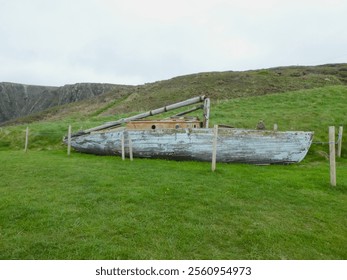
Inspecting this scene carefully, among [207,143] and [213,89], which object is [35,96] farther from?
[207,143]

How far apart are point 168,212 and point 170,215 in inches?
7.9

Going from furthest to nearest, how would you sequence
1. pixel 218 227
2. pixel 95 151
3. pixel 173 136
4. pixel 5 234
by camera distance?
pixel 95 151, pixel 173 136, pixel 218 227, pixel 5 234

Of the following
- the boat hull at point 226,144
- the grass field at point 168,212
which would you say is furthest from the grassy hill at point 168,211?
the boat hull at point 226,144

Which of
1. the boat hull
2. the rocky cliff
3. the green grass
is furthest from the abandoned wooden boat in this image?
the rocky cliff

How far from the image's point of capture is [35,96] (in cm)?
12025

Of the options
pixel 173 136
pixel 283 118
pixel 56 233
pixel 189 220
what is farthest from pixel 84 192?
pixel 283 118

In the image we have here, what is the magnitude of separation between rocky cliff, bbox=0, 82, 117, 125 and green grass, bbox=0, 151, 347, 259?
9864cm

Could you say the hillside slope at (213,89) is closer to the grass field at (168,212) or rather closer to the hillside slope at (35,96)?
the grass field at (168,212)

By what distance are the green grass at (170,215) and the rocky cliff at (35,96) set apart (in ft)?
324

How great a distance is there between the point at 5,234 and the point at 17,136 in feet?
72.5

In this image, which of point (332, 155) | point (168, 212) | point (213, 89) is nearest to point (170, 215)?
point (168, 212)

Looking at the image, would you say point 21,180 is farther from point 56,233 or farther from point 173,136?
point 173,136

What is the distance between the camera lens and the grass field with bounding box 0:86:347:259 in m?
5.93
